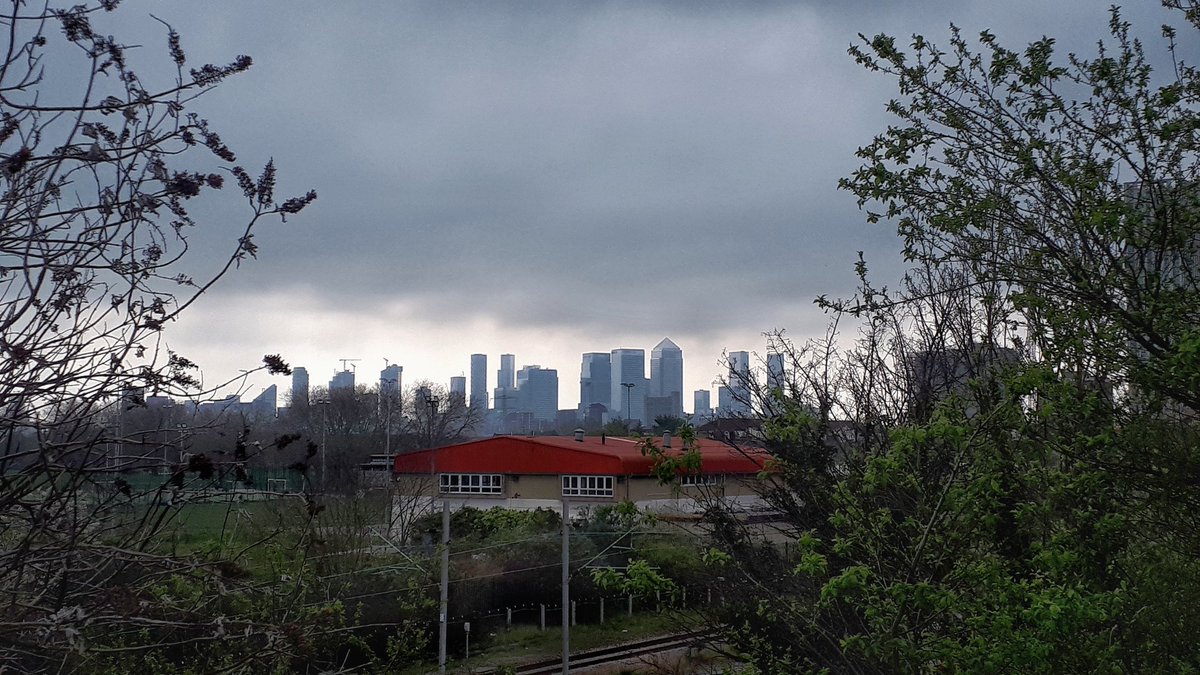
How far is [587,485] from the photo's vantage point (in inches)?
1319

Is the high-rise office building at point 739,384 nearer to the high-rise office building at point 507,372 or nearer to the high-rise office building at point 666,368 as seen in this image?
the high-rise office building at point 666,368

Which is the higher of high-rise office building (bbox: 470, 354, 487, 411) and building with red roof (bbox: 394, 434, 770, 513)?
high-rise office building (bbox: 470, 354, 487, 411)

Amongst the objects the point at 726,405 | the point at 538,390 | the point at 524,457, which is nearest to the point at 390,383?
the point at 524,457

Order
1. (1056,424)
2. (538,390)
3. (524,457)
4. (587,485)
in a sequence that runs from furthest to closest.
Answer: (538,390)
(524,457)
(587,485)
(1056,424)

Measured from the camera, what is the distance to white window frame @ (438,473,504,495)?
3600cm

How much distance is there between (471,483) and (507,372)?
108m

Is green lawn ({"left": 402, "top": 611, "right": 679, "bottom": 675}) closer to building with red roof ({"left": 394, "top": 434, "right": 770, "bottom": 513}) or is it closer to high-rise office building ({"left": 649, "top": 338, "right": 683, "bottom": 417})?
building with red roof ({"left": 394, "top": 434, "right": 770, "bottom": 513})

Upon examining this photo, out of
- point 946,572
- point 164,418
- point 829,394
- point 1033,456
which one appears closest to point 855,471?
point 946,572

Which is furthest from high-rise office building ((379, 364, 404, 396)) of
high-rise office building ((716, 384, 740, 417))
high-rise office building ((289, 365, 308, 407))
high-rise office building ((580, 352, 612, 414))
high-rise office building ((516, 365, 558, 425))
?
high-rise office building ((516, 365, 558, 425))

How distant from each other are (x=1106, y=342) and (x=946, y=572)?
186 cm

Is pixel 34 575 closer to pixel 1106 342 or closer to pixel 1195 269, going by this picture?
pixel 1106 342

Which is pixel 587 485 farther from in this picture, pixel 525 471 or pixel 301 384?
pixel 301 384

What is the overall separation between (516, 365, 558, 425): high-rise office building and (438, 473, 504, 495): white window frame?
9167 cm

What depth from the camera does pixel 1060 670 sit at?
485 centimetres
